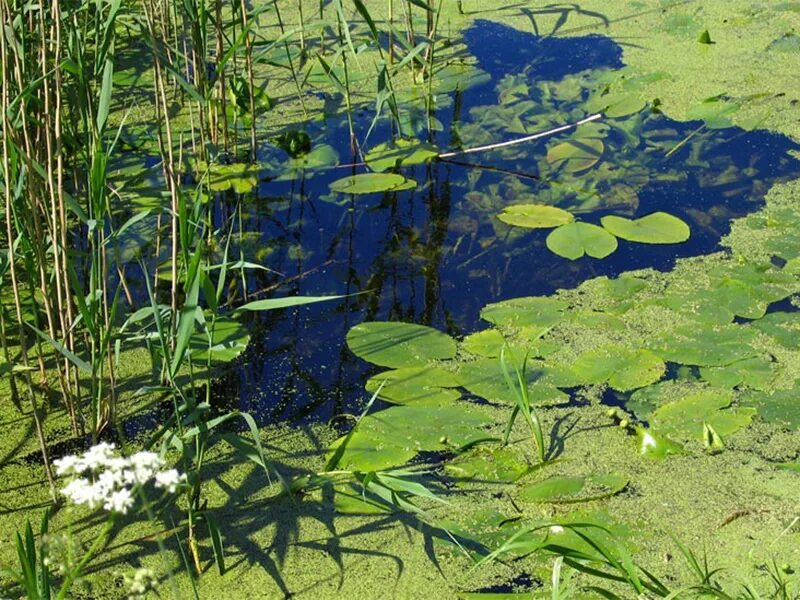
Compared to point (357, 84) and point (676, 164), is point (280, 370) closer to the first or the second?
point (676, 164)

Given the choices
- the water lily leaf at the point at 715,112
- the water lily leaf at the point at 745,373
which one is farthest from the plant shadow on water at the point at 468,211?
the water lily leaf at the point at 745,373

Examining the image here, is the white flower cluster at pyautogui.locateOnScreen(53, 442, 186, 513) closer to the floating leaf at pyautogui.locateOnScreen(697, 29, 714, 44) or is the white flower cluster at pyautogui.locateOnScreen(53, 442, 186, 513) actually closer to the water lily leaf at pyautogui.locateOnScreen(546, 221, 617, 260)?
the water lily leaf at pyautogui.locateOnScreen(546, 221, 617, 260)

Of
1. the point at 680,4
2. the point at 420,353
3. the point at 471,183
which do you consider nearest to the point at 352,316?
the point at 420,353

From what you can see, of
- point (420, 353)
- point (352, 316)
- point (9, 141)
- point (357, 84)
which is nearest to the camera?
point (9, 141)

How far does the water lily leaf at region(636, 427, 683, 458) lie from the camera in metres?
1.93

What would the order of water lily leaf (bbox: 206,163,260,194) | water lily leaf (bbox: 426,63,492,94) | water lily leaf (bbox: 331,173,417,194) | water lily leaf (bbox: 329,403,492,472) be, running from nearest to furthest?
water lily leaf (bbox: 329,403,492,472) → water lily leaf (bbox: 331,173,417,194) → water lily leaf (bbox: 206,163,260,194) → water lily leaf (bbox: 426,63,492,94)

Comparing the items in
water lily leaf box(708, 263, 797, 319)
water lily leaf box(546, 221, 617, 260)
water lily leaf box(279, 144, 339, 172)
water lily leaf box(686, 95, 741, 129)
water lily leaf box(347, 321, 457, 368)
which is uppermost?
water lily leaf box(686, 95, 741, 129)

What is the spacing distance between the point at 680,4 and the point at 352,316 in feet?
7.33

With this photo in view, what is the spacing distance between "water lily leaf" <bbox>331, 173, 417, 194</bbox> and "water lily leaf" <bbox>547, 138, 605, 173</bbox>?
16.0 inches

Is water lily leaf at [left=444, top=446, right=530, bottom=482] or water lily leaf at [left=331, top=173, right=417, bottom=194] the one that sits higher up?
water lily leaf at [left=331, top=173, right=417, bottom=194]

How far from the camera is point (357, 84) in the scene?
11.6ft

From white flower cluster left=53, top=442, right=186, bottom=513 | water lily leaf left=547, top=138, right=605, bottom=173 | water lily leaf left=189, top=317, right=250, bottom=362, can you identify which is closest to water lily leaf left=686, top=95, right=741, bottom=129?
water lily leaf left=547, top=138, right=605, bottom=173

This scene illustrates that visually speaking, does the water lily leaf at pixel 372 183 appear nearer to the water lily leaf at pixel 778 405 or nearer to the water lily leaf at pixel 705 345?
the water lily leaf at pixel 705 345

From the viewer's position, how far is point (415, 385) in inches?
83.9
